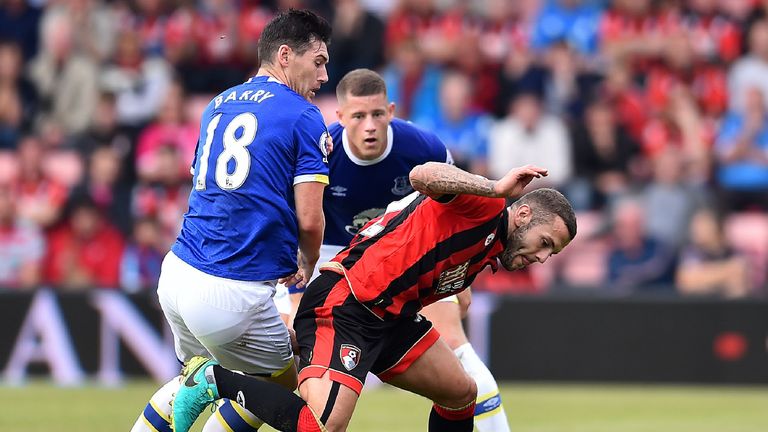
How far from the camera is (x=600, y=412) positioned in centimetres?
1095

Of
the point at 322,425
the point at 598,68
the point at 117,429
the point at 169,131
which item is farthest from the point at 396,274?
the point at 598,68

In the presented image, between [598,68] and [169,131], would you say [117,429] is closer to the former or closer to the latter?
[169,131]

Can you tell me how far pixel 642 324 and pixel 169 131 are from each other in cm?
587

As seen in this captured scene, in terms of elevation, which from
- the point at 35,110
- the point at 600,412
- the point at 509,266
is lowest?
the point at 600,412

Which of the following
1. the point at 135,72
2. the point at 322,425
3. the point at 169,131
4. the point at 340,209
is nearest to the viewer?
the point at 322,425

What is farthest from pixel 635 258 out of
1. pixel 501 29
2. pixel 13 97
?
pixel 13 97

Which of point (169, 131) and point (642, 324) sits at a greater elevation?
point (169, 131)

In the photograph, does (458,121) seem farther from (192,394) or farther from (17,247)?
(192,394)

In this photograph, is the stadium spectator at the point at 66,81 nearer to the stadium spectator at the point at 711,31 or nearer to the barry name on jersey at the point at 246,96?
the stadium spectator at the point at 711,31

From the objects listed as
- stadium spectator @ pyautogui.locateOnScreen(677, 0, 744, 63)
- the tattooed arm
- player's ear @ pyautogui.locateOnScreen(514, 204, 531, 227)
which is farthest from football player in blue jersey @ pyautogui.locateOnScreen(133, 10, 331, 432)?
stadium spectator @ pyautogui.locateOnScreen(677, 0, 744, 63)

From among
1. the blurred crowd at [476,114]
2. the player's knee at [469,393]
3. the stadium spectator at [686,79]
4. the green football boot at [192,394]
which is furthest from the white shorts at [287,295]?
the stadium spectator at [686,79]

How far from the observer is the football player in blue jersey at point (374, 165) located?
784cm

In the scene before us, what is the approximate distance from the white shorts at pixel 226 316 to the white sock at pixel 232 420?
1.70 ft

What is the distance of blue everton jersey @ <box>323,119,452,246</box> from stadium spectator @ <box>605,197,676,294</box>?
6.06m
